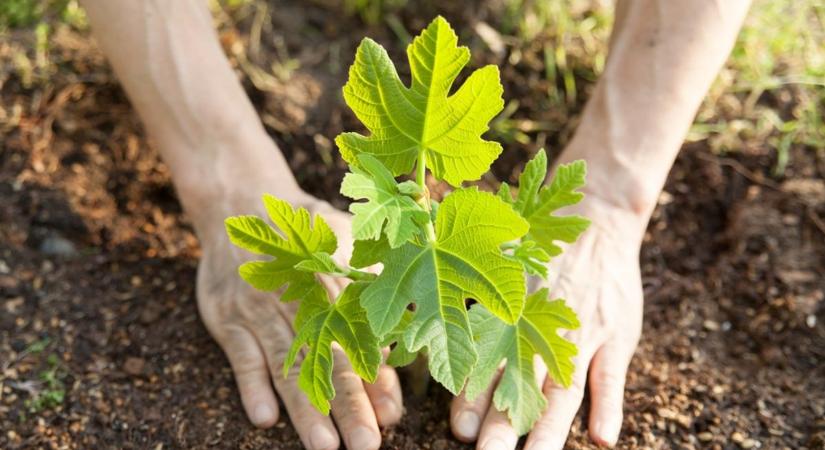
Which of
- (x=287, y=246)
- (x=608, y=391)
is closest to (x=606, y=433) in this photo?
(x=608, y=391)

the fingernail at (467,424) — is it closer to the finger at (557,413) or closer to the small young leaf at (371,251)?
the finger at (557,413)

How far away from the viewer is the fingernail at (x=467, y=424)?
2.04m

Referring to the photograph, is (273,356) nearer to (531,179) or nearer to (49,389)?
(49,389)

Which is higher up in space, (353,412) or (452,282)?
(452,282)

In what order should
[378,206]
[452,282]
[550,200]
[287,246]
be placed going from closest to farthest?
[378,206]
[452,282]
[287,246]
[550,200]

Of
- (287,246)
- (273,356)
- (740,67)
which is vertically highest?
(287,246)

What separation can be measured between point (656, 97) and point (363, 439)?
1167mm

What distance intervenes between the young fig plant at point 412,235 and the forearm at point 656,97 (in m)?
0.62

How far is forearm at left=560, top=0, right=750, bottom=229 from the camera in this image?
2.41 metres

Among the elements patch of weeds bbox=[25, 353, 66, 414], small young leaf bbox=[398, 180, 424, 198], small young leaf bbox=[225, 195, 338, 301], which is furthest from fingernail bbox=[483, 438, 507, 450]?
patch of weeds bbox=[25, 353, 66, 414]

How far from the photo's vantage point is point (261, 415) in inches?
83.0

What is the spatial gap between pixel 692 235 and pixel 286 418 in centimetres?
129

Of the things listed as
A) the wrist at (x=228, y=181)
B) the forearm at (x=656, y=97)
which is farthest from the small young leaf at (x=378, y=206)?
the forearm at (x=656, y=97)

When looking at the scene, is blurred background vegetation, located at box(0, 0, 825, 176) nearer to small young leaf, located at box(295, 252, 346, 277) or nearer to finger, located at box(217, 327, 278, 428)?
Result: finger, located at box(217, 327, 278, 428)
